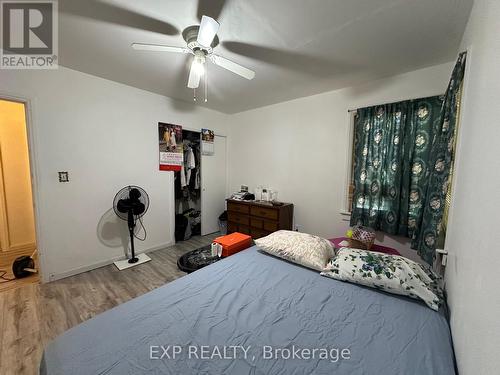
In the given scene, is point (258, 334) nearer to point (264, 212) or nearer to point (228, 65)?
point (228, 65)

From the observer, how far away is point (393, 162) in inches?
88.7

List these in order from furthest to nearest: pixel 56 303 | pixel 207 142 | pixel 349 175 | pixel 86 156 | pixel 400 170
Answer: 1. pixel 207 142
2. pixel 349 175
3. pixel 86 156
4. pixel 400 170
5. pixel 56 303

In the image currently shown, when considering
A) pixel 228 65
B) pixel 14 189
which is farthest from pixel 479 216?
pixel 14 189

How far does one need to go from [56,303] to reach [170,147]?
7.31 feet

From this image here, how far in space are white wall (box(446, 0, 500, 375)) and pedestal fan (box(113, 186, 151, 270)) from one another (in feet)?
9.56

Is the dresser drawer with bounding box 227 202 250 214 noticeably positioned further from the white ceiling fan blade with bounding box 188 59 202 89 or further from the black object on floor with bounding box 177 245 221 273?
the white ceiling fan blade with bounding box 188 59 202 89

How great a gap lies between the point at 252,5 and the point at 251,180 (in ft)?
8.73

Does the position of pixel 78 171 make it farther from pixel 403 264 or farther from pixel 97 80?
pixel 403 264

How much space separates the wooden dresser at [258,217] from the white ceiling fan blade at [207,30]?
7.16 feet

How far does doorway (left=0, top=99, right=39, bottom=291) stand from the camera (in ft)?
9.32

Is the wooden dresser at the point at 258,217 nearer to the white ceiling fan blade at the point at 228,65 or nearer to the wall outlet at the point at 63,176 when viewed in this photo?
the white ceiling fan blade at the point at 228,65

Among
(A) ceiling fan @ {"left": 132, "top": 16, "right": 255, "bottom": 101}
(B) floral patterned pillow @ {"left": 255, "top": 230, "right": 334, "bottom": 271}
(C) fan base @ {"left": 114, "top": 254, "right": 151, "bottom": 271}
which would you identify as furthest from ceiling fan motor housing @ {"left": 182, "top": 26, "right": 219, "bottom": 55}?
(C) fan base @ {"left": 114, "top": 254, "right": 151, "bottom": 271}

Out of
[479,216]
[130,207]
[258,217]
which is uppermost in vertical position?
[479,216]

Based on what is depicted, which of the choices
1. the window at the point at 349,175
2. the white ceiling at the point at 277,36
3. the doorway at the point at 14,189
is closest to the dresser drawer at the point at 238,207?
the window at the point at 349,175
